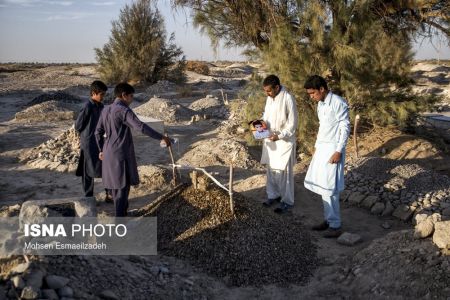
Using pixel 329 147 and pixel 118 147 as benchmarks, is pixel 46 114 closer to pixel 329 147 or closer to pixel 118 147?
pixel 118 147

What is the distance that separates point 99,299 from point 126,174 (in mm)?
1663

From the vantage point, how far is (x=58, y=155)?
822cm

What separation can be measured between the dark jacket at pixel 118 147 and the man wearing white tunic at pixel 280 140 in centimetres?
135

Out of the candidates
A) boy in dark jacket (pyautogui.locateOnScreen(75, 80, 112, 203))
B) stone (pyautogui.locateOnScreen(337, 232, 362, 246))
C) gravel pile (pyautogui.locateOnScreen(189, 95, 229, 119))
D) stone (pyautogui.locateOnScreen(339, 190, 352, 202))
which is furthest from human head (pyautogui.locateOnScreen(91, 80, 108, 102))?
gravel pile (pyautogui.locateOnScreen(189, 95, 229, 119))

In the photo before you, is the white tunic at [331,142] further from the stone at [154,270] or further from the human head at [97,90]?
the human head at [97,90]

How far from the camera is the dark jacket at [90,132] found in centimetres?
499

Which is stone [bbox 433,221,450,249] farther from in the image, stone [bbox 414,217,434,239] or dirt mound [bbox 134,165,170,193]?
dirt mound [bbox 134,165,170,193]

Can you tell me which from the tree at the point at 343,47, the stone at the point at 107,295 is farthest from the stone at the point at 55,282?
the tree at the point at 343,47

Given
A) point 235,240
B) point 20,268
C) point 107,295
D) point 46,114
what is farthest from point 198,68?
point 20,268

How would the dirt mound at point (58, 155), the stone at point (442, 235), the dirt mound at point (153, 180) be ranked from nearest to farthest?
the stone at point (442, 235) → the dirt mound at point (153, 180) → the dirt mound at point (58, 155)

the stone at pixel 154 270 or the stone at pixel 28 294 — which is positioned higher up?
the stone at pixel 28 294

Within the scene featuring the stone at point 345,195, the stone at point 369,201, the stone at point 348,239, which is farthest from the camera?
the stone at point 345,195

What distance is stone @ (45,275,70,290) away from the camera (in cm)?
276

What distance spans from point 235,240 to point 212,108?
1102cm
